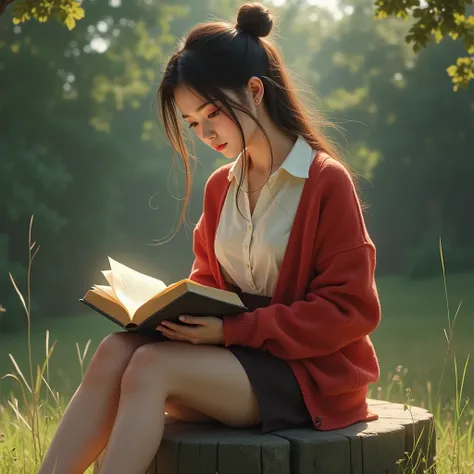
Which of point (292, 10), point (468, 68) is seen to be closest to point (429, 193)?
point (292, 10)

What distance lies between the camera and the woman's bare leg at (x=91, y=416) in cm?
264

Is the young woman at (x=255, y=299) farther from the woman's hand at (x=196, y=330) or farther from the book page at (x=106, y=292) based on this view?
the book page at (x=106, y=292)

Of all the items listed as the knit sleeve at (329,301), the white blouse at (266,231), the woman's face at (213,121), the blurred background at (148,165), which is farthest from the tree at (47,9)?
the blurred background at (148,165)

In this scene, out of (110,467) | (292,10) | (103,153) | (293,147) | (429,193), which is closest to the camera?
(110,467)

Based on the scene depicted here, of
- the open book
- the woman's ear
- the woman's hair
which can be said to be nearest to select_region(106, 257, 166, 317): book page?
the open book

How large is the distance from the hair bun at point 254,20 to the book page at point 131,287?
3.03ft

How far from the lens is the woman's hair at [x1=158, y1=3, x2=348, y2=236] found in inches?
112

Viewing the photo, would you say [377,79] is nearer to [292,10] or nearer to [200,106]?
[292,10]

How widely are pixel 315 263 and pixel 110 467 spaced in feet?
3.05

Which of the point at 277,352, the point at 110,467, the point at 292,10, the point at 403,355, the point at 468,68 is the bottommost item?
the point at 403,355

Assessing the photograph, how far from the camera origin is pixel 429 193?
21031mm

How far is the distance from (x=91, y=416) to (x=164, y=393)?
10.4 inches

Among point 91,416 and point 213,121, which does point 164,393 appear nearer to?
point 91,416

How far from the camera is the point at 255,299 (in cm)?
298
